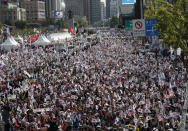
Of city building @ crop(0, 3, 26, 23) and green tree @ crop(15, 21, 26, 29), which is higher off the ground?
city building @ crop(0, 3, 26, 23)

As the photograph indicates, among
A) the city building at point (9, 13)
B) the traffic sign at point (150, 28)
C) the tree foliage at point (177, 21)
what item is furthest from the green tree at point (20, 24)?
the tree foliage at point (177, 21)

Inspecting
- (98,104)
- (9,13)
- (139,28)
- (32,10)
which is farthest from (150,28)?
(32,10)

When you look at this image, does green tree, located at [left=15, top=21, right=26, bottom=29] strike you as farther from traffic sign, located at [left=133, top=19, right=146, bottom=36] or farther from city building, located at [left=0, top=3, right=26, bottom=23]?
traffic sign, located at [left=133, top=19, right=146, bottom=36]

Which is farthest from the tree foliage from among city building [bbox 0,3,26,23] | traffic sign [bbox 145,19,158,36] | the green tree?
city building [bbox 0,3,26,23]

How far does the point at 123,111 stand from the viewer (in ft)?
50.9

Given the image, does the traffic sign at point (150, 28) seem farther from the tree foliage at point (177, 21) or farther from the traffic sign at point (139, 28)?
the tree foliage at point (177, 21)

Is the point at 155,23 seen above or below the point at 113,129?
above

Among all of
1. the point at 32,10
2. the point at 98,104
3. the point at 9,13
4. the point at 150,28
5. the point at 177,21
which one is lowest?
the point at 98,104

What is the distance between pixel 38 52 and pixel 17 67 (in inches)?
448

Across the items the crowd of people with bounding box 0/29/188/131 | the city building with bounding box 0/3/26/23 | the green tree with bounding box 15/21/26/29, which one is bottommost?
the crowd of people with bounding box 0/29/188/131

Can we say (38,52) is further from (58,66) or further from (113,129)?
(113,129)

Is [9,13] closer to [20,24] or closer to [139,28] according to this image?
[20,24]

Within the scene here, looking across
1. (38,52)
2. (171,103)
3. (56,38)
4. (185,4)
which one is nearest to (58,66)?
(38,52)

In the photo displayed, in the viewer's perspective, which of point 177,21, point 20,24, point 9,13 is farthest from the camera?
point 9,13
